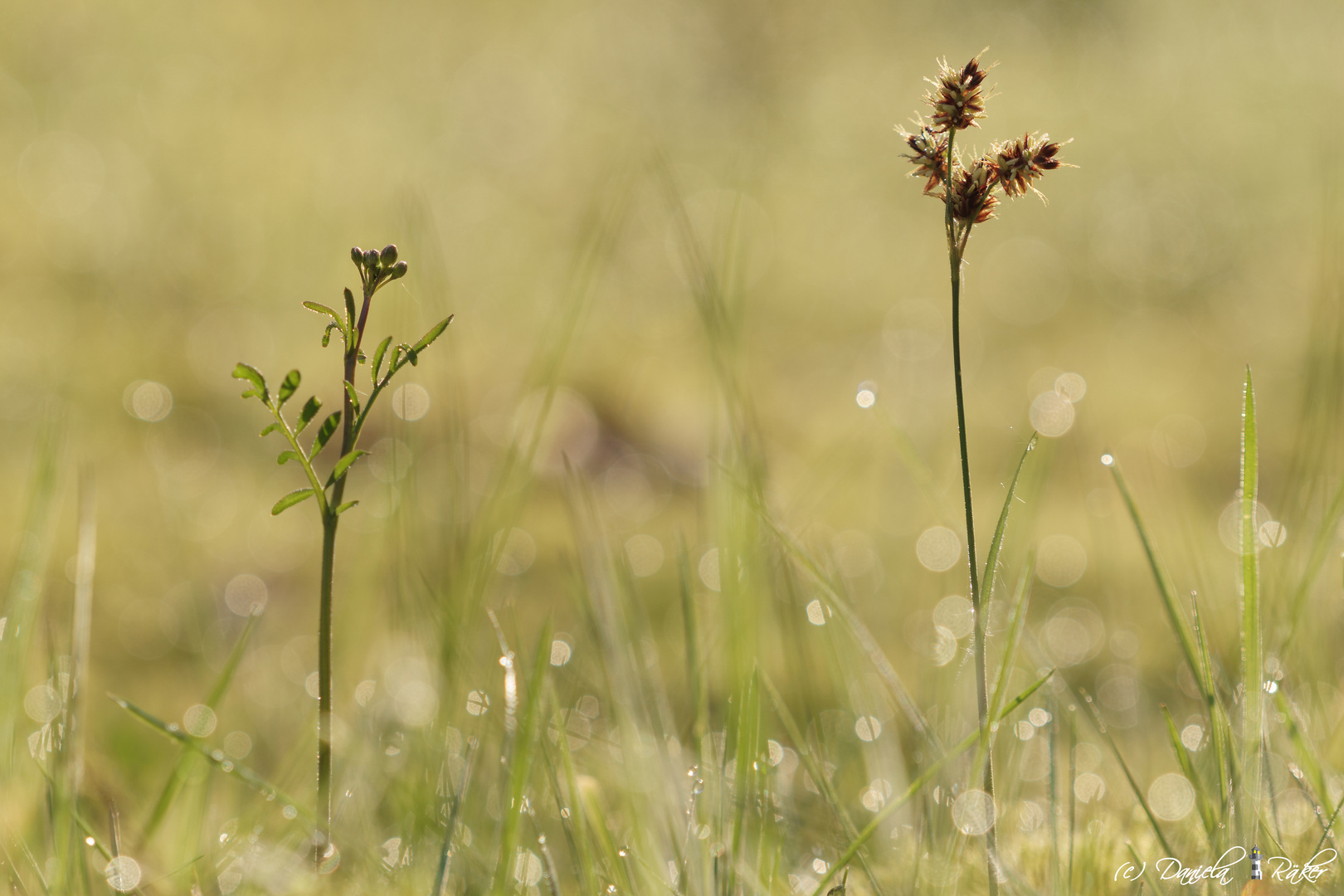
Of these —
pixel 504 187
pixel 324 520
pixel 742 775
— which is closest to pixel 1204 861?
pixel 742 775

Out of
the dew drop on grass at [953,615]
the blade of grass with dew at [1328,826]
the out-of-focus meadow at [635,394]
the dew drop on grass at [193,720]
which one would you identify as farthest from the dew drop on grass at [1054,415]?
the dew drop on grass at [193,720]

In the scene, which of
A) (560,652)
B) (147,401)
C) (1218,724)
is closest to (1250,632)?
(1218,724)

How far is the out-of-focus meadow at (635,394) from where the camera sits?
46 centimetres

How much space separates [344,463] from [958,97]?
0.25 m

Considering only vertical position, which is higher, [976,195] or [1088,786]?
[976,195]

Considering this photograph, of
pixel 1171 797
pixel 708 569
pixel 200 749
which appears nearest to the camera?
pixel 200 749

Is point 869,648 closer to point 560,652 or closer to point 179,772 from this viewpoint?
point 179,772

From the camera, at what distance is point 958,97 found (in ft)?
1.09

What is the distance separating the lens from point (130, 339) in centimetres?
125

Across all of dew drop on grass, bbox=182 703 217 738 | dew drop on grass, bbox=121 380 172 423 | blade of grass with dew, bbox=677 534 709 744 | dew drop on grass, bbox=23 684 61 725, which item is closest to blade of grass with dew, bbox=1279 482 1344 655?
blade of grass with dew, bbox=677 534 709 744

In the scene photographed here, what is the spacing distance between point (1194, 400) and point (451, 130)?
1370 millimetres

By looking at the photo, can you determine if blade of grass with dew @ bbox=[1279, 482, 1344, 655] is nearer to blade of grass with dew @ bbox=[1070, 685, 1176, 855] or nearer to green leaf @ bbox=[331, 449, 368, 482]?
blade of grass with dew @ bbox=[1070, 685, 1176, 855]

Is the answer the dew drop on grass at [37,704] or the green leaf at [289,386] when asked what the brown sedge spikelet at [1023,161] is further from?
the dew drop on grass at [37,704]

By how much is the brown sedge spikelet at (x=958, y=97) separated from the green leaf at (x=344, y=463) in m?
0.23
